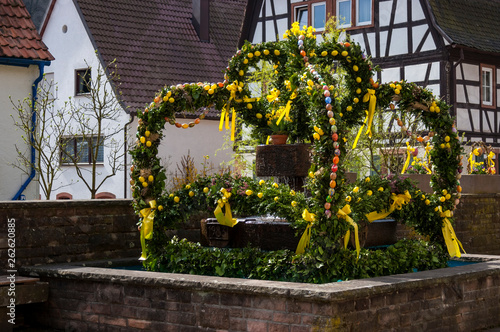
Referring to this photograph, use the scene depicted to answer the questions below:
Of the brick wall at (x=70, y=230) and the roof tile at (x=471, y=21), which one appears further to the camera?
the roof tile at (x=471, y=21)

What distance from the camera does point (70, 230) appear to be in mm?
10484

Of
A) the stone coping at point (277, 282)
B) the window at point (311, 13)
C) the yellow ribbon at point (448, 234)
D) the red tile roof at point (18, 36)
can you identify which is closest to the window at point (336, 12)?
the window at point (311, 13)

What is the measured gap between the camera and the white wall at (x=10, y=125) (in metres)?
15.1

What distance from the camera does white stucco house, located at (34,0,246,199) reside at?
98.6 ft

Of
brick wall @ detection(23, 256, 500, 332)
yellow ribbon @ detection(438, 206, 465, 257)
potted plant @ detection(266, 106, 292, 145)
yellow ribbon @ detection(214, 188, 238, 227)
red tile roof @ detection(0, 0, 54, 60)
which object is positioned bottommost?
brick wall @ detection(23, 256, 500, 332)

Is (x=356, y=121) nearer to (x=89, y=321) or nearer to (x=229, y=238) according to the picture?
(x=229, y=238)

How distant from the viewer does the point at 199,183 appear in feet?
33.1

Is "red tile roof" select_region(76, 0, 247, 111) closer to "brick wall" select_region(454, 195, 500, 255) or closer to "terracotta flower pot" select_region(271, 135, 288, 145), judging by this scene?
"brick wall" select_region(454, 195, 500, 255)

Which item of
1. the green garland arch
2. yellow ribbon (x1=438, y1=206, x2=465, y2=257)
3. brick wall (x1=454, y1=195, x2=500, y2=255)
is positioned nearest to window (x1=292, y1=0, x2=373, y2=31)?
brick wall (x1=454, y1=195, x2=500, y2=255)

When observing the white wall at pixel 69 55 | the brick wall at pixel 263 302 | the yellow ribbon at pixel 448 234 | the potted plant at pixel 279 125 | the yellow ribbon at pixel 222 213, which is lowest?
the brick wall at pixel 263 302

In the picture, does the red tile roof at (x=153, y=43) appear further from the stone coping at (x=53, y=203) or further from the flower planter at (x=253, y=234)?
the flower planter at (x=253, y=234)

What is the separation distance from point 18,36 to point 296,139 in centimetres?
695

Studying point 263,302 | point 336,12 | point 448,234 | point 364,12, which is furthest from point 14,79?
point 336,12

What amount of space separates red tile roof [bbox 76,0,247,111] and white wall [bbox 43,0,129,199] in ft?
2.29
